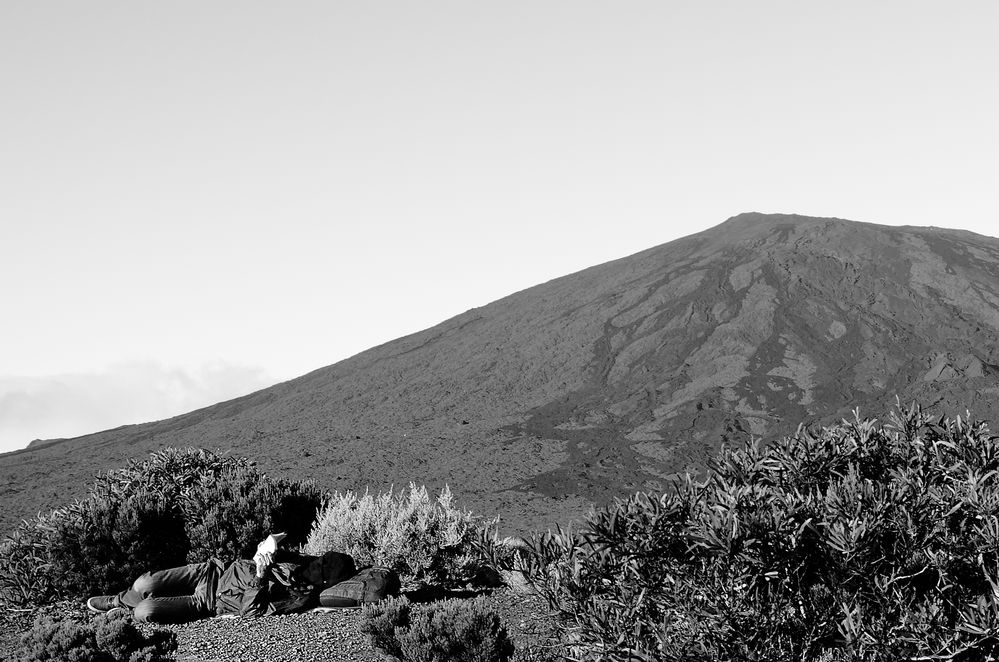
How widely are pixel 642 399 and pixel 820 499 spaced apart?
26.8 m

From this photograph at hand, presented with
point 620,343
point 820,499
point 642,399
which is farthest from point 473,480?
point 820,499

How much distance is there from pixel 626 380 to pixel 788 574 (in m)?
28.6

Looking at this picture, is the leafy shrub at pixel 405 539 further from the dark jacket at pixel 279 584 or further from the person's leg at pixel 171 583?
the person's leg at pixel 171 583

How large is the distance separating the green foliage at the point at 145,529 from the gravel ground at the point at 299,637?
4.25ft

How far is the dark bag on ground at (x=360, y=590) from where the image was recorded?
391 inches

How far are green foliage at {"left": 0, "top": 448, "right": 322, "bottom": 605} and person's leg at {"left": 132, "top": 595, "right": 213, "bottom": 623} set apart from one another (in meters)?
1.84

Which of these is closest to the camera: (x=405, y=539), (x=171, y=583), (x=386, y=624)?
(x=386, y=624)

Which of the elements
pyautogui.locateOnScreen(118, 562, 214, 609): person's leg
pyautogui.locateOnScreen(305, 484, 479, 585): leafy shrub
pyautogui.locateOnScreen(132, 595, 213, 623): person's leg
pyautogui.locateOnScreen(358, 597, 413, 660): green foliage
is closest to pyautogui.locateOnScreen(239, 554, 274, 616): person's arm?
pyautogui.locateOnScreen(132, 595, 213, 623): person's leg

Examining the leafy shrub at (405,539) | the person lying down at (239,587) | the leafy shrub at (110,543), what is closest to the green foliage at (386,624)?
the person lying down at (239,587)

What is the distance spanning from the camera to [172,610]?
33.0ft

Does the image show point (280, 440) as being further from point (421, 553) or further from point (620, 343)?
point (421, 553)

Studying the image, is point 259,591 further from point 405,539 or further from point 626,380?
point 626,380

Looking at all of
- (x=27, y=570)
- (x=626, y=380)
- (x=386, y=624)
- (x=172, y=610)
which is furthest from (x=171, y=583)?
(x=626, y=380)

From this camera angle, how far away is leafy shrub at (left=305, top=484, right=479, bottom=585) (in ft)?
37.4
